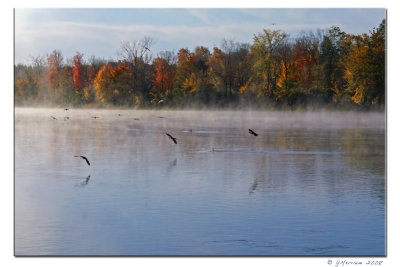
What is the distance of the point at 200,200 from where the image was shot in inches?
489

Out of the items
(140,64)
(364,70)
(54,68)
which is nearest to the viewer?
(54,68)

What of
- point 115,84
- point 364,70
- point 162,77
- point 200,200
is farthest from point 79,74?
point 200,200

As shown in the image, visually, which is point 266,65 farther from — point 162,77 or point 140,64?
point 140,64

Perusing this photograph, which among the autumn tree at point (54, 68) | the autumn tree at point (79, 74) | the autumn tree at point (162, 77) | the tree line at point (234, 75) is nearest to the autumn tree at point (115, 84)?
the tree line at point (234, 75)

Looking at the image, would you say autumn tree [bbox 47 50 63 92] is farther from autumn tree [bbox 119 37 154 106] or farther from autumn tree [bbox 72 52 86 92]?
autumn tree [bbox 119 37 154 106]

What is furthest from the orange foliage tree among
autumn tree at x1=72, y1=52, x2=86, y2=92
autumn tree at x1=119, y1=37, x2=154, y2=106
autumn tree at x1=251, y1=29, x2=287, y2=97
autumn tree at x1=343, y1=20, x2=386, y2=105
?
autumn tree at x1=343, y1=20, x2=386, y2=105

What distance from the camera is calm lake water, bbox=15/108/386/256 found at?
9.39 meters

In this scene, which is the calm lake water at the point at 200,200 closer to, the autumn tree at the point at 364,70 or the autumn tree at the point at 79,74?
the autumn tree at the point at 364,70

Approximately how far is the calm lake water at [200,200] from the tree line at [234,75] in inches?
255

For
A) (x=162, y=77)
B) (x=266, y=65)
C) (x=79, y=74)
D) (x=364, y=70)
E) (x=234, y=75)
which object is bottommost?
(x=79, y=74)

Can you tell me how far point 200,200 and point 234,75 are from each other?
34.4 m
